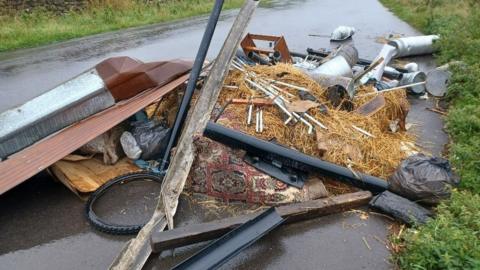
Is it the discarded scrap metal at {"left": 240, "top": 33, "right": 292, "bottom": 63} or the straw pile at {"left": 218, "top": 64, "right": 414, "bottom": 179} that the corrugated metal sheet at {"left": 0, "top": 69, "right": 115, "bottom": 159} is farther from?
the discarded scrap metal at {"left": 240, "top": 33, "right": 292, "bottom": 63}

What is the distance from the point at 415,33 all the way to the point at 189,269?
13.1m

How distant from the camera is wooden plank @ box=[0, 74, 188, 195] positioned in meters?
4.08

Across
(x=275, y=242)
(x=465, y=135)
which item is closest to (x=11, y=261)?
(x=275, y=242)

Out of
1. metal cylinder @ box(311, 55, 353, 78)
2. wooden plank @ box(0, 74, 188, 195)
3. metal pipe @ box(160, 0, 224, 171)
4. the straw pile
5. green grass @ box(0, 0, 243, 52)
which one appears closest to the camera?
wooden plank @ box(0, 74, 188, 195)

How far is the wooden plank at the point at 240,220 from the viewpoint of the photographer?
11.6ft

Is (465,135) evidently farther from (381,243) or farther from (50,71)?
(50,71)

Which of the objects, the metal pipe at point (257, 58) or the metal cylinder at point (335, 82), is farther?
the metal pipe at point (257, 58)

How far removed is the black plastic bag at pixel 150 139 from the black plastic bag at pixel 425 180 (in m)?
2.88

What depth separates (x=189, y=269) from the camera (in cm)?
320

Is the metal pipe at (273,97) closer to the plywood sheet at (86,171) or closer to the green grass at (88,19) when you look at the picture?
the plywood sheet at (86,171)

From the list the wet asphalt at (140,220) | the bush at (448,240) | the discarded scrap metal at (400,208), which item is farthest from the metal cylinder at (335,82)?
the bush at (448,240)

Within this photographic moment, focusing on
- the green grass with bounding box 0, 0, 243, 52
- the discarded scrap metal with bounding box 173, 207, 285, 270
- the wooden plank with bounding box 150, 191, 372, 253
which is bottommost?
the green grass with bounding box 0, 0, 243, 52

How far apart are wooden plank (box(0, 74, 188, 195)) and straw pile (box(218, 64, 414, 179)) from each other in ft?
3.28

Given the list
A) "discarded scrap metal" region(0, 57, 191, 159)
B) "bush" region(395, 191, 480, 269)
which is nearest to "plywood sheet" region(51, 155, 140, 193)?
"discarded scrap metal" region(0, 57, 191, 159)
